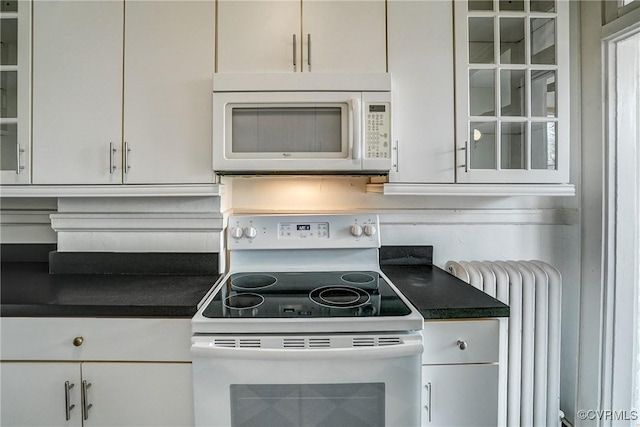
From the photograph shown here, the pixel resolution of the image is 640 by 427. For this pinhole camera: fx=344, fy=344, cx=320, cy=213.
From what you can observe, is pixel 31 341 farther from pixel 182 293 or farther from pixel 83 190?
pixel 83 190

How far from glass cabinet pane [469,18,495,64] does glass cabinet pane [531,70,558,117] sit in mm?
206

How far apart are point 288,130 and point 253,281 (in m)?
0.64

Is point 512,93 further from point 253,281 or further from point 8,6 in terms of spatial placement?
point 8,6

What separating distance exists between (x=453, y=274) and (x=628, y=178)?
852mm

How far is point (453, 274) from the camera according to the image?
5.25 feet

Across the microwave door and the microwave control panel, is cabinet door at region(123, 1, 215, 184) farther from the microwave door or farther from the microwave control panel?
the microwave control panel

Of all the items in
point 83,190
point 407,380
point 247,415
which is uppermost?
point 83,190

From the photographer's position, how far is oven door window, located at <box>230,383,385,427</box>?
1047mm

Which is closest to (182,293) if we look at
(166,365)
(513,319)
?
(166,365)

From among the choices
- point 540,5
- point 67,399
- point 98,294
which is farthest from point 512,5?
point 67,399

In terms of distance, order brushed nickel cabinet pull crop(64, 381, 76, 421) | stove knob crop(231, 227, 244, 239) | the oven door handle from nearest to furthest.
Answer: the oven door handle, brushed nickel cabinet pull crop(64, 381, 76, 421), stove knob crop(231, 227, 244, 239)

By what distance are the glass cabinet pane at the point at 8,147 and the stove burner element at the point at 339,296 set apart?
1.33 metres

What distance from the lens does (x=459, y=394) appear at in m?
1.11

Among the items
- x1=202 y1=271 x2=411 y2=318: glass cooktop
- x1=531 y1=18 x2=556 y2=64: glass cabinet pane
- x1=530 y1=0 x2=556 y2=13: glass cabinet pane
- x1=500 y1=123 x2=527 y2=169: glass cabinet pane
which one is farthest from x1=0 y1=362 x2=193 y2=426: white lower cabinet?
x1=530 y1=0 x2=556 y2=13: glass cabinet pane
